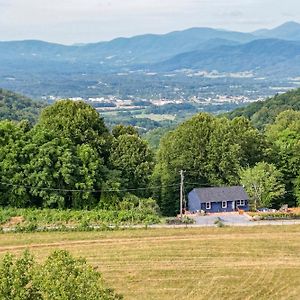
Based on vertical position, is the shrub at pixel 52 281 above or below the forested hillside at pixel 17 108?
below

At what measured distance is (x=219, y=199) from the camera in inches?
1730

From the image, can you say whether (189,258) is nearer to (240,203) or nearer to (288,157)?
(240,203)

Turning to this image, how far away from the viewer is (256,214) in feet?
135

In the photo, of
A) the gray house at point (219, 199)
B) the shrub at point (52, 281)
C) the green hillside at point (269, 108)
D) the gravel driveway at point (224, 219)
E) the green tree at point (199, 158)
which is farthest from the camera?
the green hillside at point (269, 108)

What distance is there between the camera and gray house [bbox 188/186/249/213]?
43750 millimetres

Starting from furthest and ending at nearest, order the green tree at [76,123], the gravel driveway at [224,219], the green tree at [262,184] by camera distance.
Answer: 1. the green tree at [262,184]
2. the green tree at [76,123]
3. the gravel driveway at [224,219]

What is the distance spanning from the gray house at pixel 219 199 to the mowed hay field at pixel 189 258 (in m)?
7.32

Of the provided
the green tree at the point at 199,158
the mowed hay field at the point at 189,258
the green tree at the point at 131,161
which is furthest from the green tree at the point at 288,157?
the green tree at the point at 131,161

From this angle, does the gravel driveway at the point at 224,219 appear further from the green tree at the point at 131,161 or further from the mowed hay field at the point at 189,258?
the green tree at the point at 131,161

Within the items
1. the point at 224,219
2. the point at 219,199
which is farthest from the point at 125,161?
the point at 224,219

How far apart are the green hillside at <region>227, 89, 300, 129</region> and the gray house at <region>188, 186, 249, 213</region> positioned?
2459 inches

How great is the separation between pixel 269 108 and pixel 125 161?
84.3 meters

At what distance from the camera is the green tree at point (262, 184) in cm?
4403

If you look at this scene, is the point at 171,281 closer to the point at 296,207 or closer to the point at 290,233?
the point at 290,233
